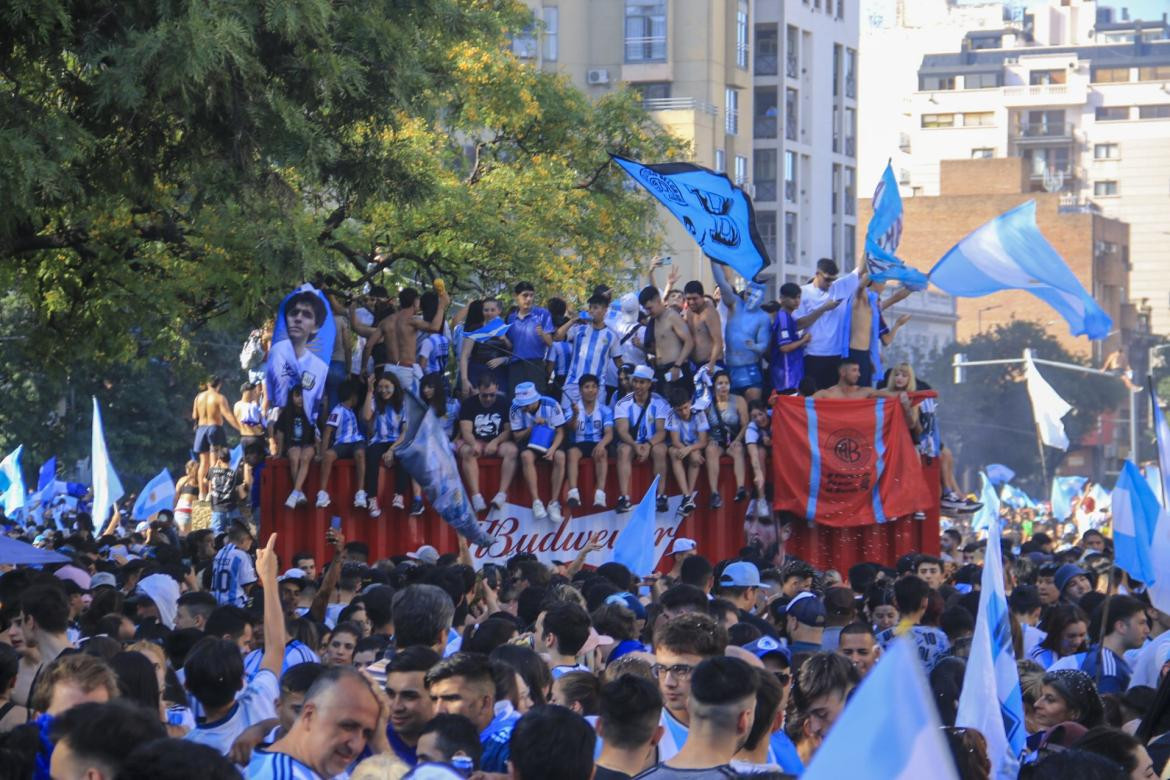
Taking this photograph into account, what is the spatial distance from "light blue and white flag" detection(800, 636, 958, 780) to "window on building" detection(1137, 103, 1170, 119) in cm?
13469

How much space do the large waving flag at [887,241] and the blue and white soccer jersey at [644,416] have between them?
97.2 inches

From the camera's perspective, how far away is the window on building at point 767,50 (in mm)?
72000

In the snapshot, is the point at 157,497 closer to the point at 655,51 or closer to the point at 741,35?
the point at 655,51

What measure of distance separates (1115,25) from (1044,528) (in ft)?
365

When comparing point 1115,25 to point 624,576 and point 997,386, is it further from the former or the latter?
point 624,576

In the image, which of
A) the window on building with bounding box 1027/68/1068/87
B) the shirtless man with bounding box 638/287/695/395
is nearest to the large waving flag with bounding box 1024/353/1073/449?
the shirtless man with bounding box 638/287/695/395

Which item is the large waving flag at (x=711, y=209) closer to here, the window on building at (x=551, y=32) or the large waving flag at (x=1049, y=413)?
the large waving flag at (x=1049, y=413)

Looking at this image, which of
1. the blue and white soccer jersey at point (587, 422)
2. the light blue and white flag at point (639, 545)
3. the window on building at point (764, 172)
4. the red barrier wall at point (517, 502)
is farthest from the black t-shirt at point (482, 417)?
the window on building at point (764, 172)

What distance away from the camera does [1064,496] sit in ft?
164

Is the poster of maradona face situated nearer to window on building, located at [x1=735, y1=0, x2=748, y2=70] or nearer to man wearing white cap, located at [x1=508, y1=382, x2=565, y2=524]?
man wearing white cap, located at [x1=508, y1=382, x2=565, y2=524]

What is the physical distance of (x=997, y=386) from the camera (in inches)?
3305

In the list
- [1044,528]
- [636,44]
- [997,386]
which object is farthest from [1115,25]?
[1044,528]

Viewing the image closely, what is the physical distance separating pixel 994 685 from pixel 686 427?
12165 mm

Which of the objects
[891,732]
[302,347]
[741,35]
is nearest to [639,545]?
[302,347]
